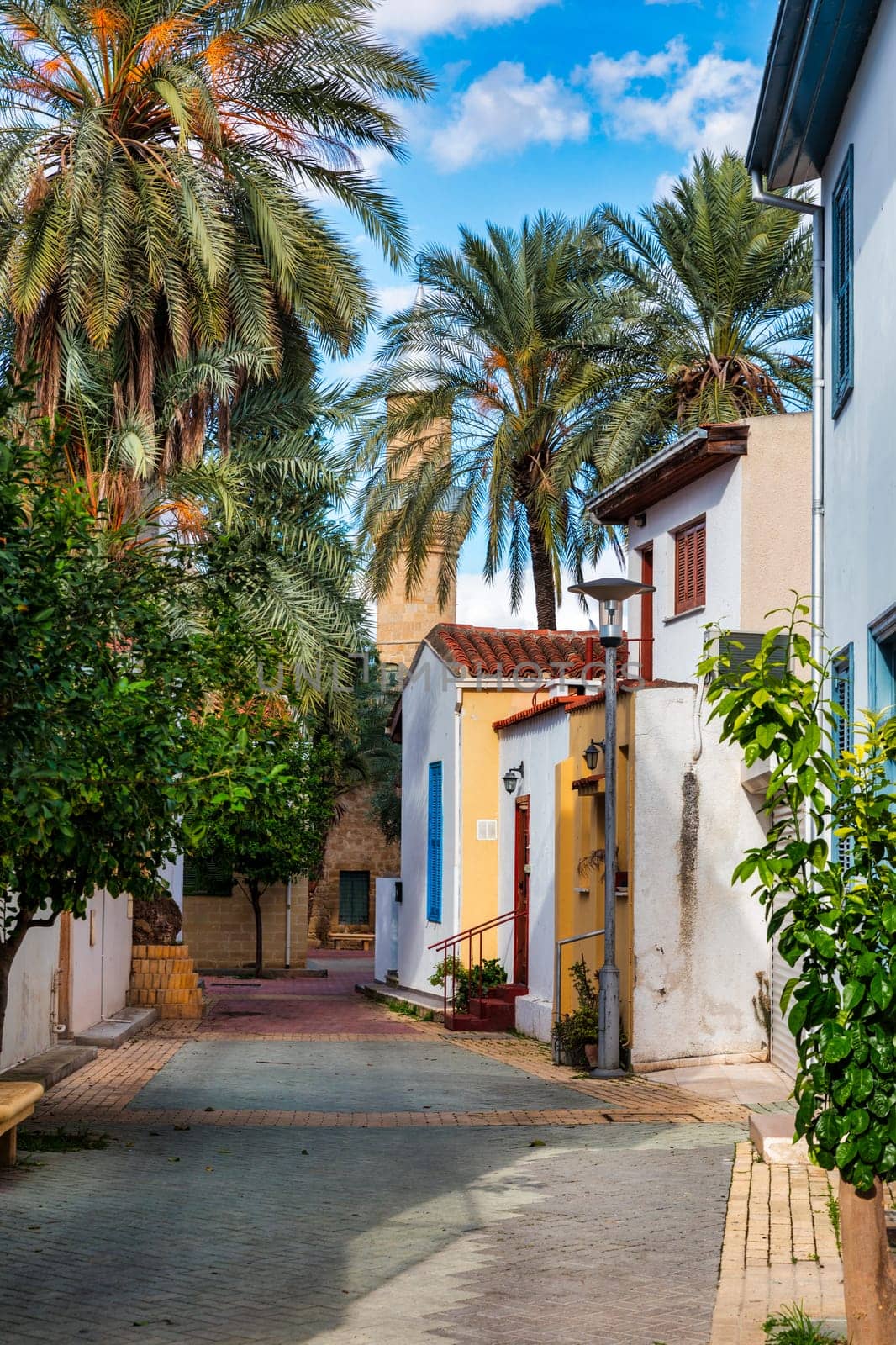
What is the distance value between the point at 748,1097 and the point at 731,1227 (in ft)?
16.7

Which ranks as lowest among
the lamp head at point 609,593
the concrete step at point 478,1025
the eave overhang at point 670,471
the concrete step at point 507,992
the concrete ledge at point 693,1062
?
the concrete step at point 478,1025

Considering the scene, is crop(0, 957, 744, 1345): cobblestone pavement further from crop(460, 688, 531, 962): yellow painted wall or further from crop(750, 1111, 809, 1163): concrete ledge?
crop(460, 688, 531, 962): yellow painted wall

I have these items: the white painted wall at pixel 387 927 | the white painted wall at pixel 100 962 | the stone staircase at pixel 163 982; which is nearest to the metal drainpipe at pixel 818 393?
the white painted wall at pixel 100 962

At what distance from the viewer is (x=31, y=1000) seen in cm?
1378

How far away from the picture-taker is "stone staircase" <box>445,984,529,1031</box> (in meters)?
19.5

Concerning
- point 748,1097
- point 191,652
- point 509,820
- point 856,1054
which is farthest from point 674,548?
point 856,1054

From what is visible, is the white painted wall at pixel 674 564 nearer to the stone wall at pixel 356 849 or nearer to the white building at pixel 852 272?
the white building at pixel 852 272

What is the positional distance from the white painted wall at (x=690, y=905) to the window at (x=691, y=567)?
11.9ft

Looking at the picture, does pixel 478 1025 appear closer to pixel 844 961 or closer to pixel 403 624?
pixel 844 961

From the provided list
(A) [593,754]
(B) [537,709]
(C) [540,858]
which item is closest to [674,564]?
(B) [537,709]

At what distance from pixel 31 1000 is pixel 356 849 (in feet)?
109

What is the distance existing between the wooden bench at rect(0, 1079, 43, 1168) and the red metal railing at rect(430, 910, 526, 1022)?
10968 mm

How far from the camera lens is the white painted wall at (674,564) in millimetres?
17031

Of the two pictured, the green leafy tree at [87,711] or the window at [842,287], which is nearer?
the green leafy tree at [87,711]
